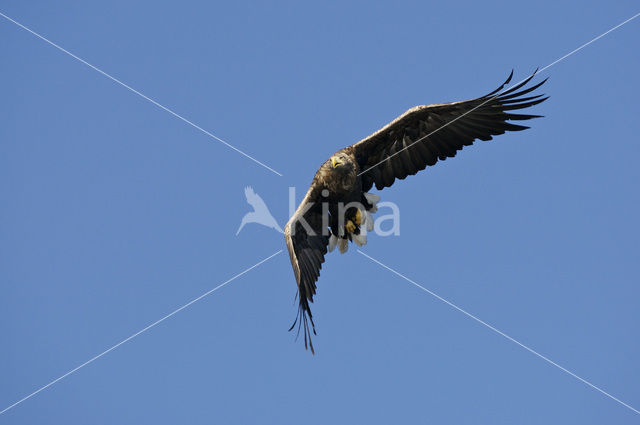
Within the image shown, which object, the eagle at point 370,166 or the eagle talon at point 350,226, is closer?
the eagle at point 370,166

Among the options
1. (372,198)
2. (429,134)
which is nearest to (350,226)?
(372,198)

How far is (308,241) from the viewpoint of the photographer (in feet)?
33.6

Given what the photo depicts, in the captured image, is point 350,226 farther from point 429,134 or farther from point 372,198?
point 429,134

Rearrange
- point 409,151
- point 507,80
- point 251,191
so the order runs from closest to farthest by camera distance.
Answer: point 507,80, point 409,151, point 251,191

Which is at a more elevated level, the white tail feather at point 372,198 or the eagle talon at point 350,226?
the white tail feather at point 372,198

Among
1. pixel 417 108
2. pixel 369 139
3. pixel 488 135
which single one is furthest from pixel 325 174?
pixel 488 135

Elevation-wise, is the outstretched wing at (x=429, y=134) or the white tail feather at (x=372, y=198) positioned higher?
the outstretched wing at (x=429, y=134)

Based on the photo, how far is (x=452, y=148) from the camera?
9.81 meters

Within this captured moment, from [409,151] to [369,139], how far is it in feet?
1.93

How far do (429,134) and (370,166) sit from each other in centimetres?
90

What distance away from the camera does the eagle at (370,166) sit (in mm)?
9375

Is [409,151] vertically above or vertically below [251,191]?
above

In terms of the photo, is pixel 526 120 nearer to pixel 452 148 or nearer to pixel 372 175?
pixel 452 148

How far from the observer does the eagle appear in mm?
9375
